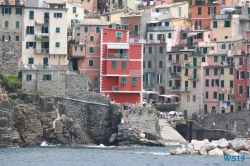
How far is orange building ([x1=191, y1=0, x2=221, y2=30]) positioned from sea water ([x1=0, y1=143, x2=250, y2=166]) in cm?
3023

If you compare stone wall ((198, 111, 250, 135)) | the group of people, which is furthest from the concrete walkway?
the group of people

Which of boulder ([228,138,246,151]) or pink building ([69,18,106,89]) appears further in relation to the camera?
pink building ([69,18,106,89])

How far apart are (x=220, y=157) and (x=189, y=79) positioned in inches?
1080

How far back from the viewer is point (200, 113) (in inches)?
5374

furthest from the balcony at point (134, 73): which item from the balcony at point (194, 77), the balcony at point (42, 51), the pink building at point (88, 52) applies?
the balcony at point (42, 51)

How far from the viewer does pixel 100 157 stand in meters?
111

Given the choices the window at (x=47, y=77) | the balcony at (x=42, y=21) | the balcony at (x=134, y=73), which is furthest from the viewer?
the balcony at (x=134, y=73)

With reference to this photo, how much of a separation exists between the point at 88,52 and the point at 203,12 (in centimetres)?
1990

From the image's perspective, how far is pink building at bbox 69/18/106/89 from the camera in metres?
133

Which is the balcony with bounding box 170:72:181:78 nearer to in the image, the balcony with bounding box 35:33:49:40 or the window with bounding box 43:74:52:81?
the balcony with bounding box 35:33:49:40

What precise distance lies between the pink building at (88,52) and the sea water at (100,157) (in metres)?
14.2

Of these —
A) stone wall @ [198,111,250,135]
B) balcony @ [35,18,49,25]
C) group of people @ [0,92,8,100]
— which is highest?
balcony @ [35,18,49,25]

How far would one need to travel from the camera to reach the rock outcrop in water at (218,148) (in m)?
112

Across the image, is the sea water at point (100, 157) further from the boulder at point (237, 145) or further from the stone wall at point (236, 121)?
the stone wall at point (236, 121)
